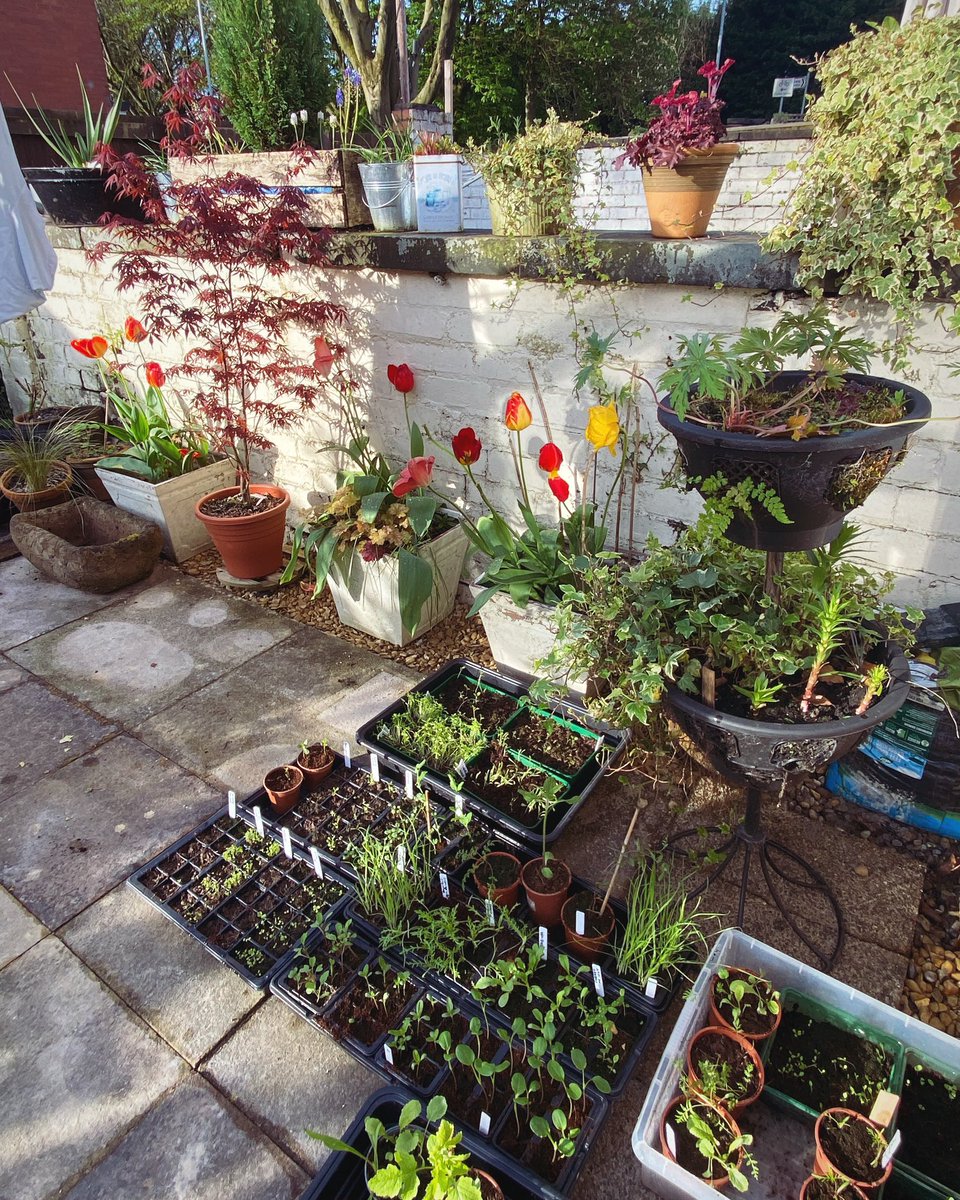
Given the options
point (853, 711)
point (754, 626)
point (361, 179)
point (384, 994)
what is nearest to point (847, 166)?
point (754, 626)

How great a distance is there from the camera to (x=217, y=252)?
2834mm

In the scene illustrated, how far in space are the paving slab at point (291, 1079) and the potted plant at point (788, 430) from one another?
1413 mm

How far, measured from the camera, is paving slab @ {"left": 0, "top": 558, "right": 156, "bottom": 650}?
10.5 ft

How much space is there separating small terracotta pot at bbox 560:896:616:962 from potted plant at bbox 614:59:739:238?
1.92 meters

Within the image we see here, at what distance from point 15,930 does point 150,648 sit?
4.38 ft

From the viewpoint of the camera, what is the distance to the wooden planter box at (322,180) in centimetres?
288

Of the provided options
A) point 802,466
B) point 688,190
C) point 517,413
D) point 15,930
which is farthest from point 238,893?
→ point 688,190

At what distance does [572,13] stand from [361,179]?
11.0 meters

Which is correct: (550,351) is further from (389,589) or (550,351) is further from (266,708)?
(266,708)

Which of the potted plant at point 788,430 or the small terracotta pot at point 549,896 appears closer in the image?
the potted plant at point 788,430

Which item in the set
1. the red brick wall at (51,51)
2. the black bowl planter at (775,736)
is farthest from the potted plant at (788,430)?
the red brick wall at (51,51)

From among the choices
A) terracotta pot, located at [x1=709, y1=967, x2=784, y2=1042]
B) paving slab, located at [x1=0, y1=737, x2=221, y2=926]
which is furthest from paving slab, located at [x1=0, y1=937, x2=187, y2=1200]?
terracotta pot, located at [x1=709, y1=967, x2=784, y2=1042]

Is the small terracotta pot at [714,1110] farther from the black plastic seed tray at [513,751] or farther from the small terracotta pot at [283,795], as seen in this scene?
the small terracotta pot at [283,795]

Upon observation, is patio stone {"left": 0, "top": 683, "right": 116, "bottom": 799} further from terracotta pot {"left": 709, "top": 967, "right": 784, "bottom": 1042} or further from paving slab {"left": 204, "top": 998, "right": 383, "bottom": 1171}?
terracotta pot {"left": 709, "top": 967, "right": 784, "bottom": 1042}
